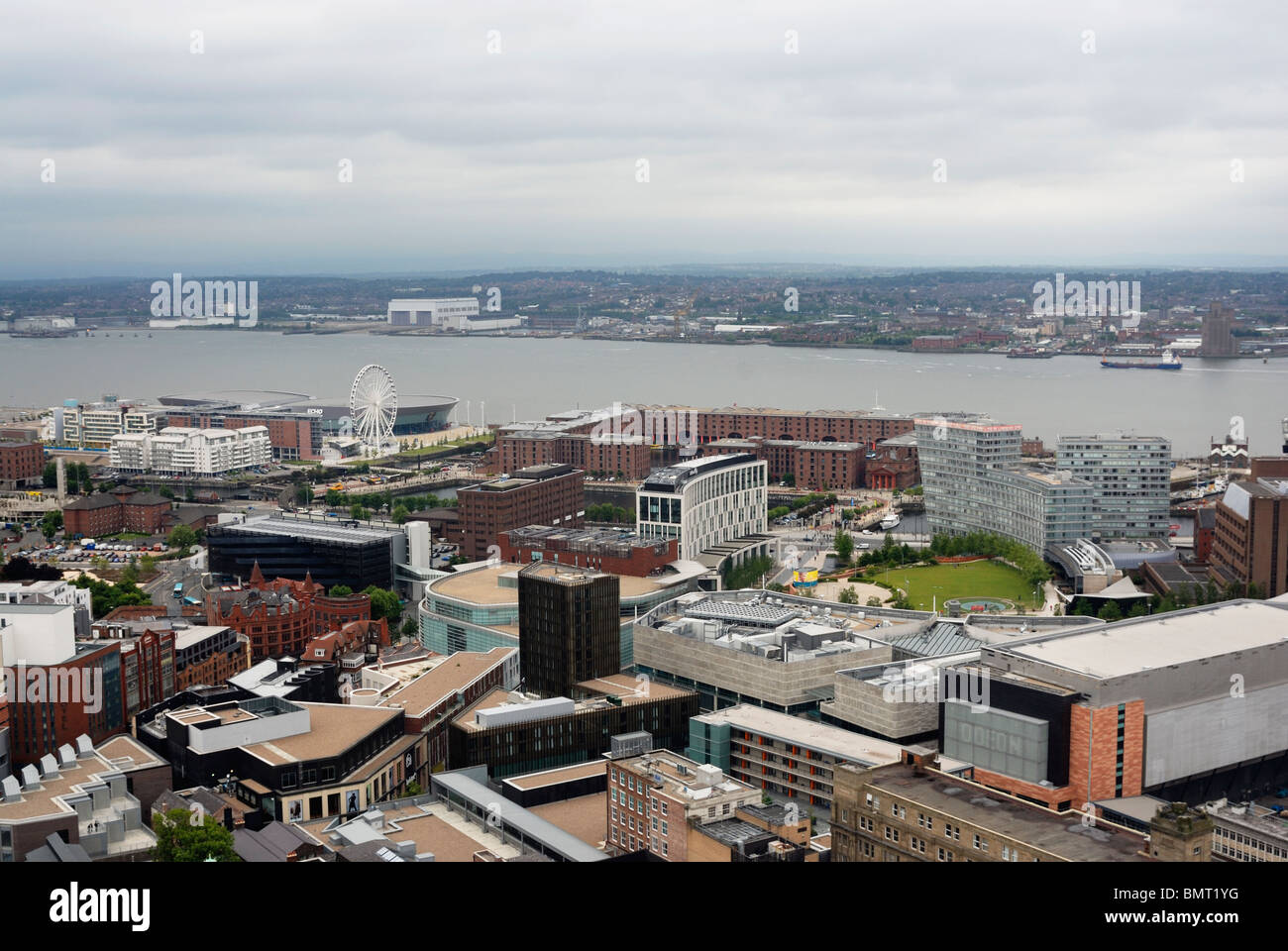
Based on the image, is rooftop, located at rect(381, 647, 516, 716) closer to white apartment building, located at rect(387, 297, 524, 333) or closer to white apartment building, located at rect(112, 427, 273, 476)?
white apartment building, located at rect(112, 427, 273, 476)

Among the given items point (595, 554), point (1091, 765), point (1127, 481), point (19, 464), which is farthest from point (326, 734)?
point (19, 464)

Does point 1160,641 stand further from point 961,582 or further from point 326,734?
point 961,582

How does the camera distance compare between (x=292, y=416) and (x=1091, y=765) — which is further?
(x=292, y=416)

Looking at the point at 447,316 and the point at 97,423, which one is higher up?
the point at 447,316
